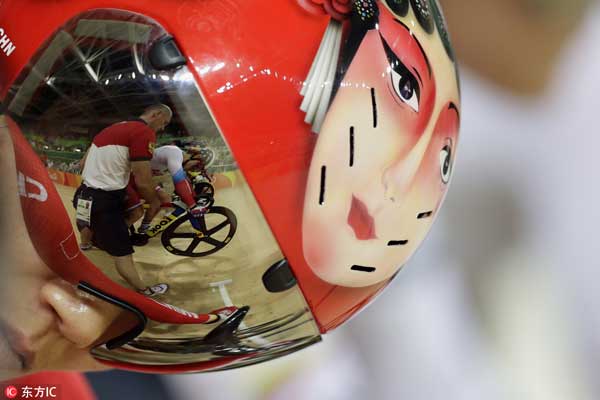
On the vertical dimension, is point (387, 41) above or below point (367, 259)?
above

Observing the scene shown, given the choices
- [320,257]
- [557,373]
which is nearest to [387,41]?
[320,257]

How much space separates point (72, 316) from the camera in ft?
2.41

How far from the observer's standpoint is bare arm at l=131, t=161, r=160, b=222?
0.61m

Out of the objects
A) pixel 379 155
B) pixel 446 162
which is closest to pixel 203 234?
pixel 379 155

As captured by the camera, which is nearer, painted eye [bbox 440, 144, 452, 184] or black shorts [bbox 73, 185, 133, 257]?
black shorts [bbox 73, 185, 133, 257]

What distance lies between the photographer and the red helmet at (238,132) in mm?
615

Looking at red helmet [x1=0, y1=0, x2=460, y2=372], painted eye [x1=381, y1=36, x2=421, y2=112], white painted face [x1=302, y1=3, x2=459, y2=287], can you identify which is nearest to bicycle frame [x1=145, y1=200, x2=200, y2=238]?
red helmet [x1=0, y1=0, x2=460, y2=372]

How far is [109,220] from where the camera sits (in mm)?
631

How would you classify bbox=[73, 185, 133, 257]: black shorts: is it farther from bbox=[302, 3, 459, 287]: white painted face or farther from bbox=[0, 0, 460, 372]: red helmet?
bbox=[302, 3, 459, 287]: white painted face

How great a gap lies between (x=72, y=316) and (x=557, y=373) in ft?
3.36

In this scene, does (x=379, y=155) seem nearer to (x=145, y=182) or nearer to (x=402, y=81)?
(x=402, y=81)

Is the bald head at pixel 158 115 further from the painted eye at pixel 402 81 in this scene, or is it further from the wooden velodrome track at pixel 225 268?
the painted eye at pixel 402 81

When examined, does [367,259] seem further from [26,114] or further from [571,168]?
[571,168]

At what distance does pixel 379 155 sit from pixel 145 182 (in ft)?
0.68
